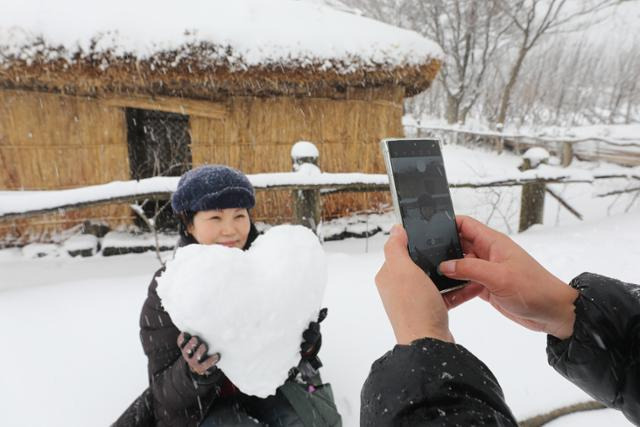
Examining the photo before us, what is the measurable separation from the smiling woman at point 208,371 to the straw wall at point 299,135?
395 centimetres

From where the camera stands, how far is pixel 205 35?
14.5ft

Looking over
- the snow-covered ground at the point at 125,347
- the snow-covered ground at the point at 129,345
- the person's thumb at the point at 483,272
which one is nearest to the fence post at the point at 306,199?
the snow-covered ground at the point at 129,345

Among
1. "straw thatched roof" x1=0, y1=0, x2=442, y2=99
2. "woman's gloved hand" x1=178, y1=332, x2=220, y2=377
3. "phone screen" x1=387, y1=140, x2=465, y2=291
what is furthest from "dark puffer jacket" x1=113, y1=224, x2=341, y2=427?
"straw thatched roof" x1=0, y1=0, x2=442, y2=99

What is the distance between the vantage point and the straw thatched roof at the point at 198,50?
407cm

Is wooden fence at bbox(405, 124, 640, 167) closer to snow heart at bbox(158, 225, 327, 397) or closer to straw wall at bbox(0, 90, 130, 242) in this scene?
straw wall at bbox(0, 90, 130, 242)

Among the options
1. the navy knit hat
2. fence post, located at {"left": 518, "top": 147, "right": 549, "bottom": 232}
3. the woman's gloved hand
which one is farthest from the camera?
fence post, located at {"left": 518, "top": 147, "right": 549, "bottom": 232}

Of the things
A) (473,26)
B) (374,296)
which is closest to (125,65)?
(374,296)

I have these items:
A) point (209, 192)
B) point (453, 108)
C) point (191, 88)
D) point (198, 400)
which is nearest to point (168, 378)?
point (198, 400)

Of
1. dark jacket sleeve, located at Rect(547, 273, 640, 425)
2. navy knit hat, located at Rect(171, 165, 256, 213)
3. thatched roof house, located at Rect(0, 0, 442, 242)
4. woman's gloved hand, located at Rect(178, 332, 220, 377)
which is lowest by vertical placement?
woman's gloved hand, located at Rect(178, 332, 220, 377)

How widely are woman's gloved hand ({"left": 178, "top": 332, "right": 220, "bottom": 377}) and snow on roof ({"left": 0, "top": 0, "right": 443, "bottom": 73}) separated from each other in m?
4.16

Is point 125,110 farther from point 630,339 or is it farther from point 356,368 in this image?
point 630,339

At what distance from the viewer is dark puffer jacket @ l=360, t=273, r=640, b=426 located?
61 cm

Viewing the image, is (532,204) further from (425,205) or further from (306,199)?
(425,205)

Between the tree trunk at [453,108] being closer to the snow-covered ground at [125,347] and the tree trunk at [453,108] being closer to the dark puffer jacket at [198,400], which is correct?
the snow-covered ground at [125,347]
